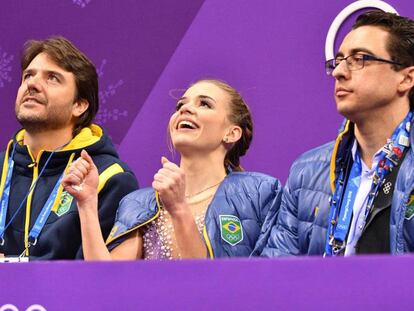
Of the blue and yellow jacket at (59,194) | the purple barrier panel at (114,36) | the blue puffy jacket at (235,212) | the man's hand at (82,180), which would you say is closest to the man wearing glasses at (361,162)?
the blue puffy jacket at (235,212)

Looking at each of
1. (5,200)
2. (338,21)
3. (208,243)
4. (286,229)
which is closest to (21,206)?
(5,200)

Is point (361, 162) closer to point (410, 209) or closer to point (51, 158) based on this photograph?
point (410, 209)

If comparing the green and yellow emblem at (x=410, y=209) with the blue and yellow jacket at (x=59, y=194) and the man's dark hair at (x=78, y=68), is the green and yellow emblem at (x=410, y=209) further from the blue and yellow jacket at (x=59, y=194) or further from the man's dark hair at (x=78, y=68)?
the man's dark hair at (x=78, y=68)

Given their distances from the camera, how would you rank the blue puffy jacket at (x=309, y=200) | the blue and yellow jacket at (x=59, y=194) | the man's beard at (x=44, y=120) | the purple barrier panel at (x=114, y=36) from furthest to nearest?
the purple barrier panel at (x=114, y=36), the man's beard at (x=44, y=120), the blue and yellow jacket at (x=59, y=194), the blue puffy jacket at (x=309, y=200)

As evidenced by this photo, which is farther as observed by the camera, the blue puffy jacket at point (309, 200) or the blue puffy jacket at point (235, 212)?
the blue puffy jacket at point (235, 212)

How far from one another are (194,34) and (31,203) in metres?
1.13

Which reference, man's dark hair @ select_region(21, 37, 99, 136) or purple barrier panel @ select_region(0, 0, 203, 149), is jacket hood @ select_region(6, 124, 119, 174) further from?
purple barrier panel @ select_region(0, 0, 203, 149)

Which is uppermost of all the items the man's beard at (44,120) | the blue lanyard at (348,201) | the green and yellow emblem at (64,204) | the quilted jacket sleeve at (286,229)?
the blue lanyard at (348,201)

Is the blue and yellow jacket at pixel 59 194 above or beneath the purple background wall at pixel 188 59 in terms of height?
beneath

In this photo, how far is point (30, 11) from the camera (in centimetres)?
423

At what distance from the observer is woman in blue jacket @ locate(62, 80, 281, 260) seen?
2.70 m

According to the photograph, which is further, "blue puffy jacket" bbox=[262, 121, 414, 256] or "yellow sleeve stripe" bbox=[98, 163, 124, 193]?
"yellow sleeve stripe" bbox=[98, 163, 124, 193]

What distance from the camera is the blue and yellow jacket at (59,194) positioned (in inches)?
123

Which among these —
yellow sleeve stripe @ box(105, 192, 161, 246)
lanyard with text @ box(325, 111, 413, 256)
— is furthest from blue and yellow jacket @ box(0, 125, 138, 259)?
lanyard with text @ box(325, 111, 413, 256)
